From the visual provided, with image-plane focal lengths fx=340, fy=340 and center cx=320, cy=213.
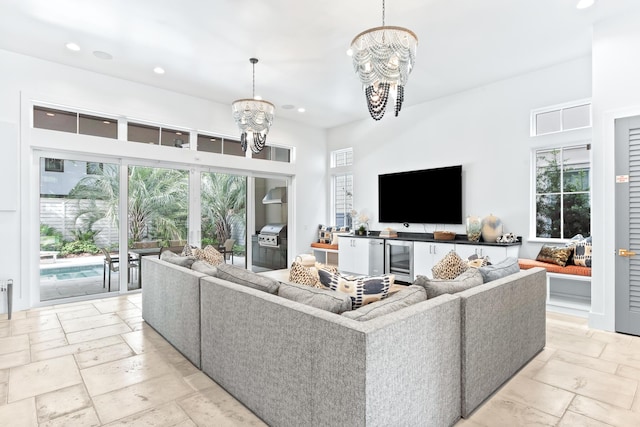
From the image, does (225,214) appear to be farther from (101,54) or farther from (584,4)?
(584,4)

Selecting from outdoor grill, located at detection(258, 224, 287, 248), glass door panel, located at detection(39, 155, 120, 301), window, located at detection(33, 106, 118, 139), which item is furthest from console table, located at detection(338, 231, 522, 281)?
window, located at detection(33, 106, 118, 139)

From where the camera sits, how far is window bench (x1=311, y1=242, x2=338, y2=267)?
7465 millimetres

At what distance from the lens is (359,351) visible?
4.59 feet

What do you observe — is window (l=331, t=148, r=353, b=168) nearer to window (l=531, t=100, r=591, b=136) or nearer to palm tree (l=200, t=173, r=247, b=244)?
palm tree (l=200, t=173, r=247, b=244)

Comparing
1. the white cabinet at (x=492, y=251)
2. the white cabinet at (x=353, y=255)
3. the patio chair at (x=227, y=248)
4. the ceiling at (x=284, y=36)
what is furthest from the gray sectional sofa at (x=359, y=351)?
the white cabinet at (x=353, y=255)

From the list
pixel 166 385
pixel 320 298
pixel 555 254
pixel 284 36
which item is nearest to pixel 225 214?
pixel 284 36

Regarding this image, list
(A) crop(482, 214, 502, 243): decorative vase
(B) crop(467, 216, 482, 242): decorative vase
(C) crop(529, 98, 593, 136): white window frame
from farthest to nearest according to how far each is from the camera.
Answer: (B) crop(467, 216, 482, 242): decorative vase, (A) crop(482, 214, 502, 243): decorative vase, (C) crop(529, 98, 593, 136): white window frame

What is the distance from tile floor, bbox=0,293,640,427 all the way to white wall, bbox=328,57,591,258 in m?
2.28

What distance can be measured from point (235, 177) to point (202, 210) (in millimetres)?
957

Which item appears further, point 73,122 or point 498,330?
point 73,122

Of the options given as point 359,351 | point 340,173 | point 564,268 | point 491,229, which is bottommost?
point 564,268

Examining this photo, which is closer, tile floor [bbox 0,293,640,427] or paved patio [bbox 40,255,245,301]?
tile floor [bbox 0,293,640,427]

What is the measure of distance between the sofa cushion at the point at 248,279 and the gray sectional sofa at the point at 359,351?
3cm

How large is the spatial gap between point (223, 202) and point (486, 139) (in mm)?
4766
